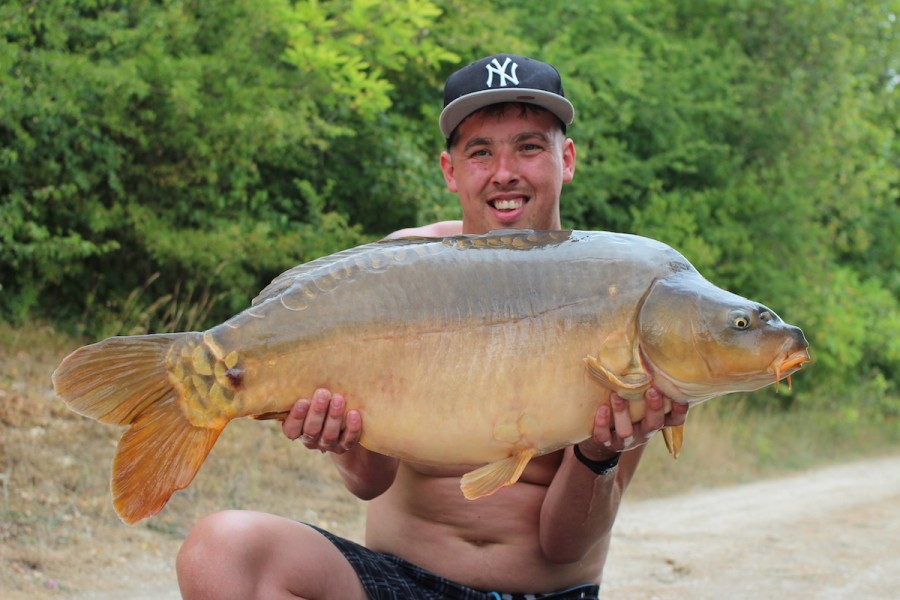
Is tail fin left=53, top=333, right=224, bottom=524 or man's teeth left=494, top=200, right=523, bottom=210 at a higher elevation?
man's teeth left=494, top=200, right=523, bottom=210

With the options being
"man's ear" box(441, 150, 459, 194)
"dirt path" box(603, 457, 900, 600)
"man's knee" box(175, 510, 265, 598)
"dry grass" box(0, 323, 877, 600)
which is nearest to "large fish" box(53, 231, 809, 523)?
"man's knee" box(175, 510, 265, 598)

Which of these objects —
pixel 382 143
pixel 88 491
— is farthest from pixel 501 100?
pixel 382 143

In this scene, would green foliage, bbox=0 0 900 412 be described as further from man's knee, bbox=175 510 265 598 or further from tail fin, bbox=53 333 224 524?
man's knee, bbox=175 510 265 598

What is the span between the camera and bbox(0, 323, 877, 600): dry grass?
424 centimetres

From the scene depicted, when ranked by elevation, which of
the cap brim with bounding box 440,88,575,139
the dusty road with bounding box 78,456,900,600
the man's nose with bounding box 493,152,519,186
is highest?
the cap brim with bounding box 440,88,575,139

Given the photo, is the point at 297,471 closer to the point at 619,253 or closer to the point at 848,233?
the point at 619,253

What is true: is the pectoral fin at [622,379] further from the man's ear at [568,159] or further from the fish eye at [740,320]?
the man's ear at [568,159]

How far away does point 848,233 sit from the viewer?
14.3m

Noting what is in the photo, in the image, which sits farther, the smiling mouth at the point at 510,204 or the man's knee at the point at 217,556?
the smiling mouth at the point at 510,204

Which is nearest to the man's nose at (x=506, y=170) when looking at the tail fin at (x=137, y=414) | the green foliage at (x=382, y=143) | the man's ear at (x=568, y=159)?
the man's ear at (x=568, y=159)

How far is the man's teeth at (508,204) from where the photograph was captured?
113 inches

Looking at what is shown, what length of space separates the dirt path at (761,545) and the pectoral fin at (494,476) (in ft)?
9.03

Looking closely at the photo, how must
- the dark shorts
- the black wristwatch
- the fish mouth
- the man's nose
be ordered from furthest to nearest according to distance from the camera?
the man's nose
the dark shorts
the black wristwatch
the fish mouth

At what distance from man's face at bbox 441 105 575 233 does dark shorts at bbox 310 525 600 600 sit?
94 cm
